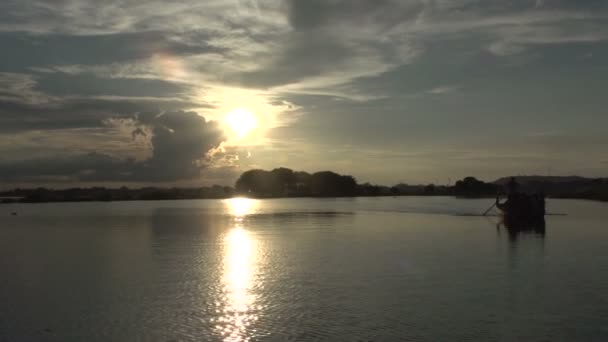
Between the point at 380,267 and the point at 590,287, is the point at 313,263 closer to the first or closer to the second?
→ the point at 380,267

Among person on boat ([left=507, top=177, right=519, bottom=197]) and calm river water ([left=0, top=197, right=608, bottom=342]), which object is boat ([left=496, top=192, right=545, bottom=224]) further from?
calm river water ([left=0, top=197, right=608, bottom=342])

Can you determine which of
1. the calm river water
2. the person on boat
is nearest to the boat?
the person on boat

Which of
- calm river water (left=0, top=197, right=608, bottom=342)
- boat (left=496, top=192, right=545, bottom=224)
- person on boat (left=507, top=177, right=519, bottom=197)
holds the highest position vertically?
person on boat (left=507, top=177, right=519, bottom=197)

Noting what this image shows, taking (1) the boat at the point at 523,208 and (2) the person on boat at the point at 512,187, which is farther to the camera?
(2) the person on boat at the point at 512,187

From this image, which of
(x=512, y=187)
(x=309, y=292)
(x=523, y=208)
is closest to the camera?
(x=309, y=292)

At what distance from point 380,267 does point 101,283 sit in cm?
1821

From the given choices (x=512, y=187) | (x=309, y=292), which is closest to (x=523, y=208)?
(x=512, y=187)

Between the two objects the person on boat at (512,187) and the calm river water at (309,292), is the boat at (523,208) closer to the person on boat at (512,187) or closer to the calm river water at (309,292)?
the person on boat at (512,187)

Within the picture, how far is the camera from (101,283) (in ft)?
109

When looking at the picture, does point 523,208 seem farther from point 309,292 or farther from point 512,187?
point 309,292

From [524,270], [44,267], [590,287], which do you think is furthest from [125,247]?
[590,287]

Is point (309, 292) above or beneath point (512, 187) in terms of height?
beneath

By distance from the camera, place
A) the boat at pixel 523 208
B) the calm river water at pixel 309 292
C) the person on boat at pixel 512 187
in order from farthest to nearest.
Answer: the person on boat at pixel 512 187 → the boat at pixel 523 208 → the calm river water at pixel 309 292

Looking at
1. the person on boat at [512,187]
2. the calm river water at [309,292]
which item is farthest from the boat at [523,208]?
the calm river water at [309,292]
